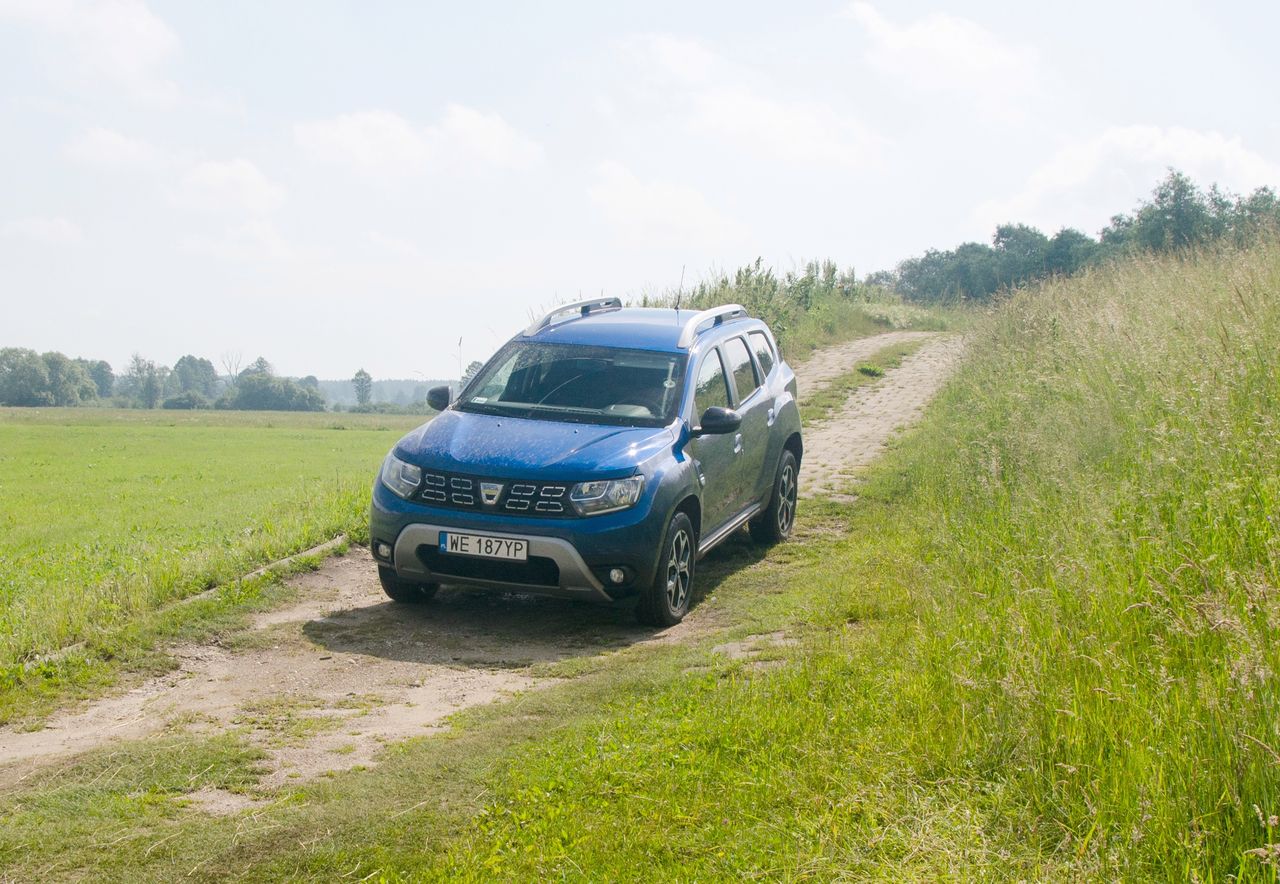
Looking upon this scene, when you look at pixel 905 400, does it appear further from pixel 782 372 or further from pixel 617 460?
pixel 617 460

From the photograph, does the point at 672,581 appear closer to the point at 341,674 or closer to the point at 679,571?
the point at 679,571

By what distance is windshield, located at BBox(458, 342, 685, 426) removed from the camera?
29.9 ft

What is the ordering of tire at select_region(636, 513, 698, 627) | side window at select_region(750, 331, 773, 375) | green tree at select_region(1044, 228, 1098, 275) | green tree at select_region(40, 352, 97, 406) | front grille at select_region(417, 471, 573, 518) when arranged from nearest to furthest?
front grille at select_region(417, 471, 573, 518) < tire at select_region(636, 513, 698, 627) < side window at select_region(750, 331, 773, 375) < green tree at select_region(1044, 228, 1098, 275) < green tree at select_region(40, 352, 97, 406)

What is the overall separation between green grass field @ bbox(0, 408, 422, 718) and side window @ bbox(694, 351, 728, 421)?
3.46 metres

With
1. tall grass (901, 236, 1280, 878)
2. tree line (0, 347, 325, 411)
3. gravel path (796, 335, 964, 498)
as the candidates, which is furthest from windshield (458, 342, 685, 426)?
tree line (0, 347, 325, 411)

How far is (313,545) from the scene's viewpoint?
35.4 ft

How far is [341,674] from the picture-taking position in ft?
24.7

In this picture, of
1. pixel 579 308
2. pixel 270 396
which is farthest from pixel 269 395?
pixel 579 308

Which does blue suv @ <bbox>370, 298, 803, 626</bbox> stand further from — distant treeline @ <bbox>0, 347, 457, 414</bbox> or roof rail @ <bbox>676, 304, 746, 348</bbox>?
distant treeline @ <bbox>0, 347, 457, 414</bbox>

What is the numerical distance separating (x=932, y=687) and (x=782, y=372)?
6567mm

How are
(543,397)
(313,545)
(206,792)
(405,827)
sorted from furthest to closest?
1. (313,545)
2. (543,397)
3. (206,792)
4. (405,827)

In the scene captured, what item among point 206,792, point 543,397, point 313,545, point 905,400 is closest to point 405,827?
point 206,792

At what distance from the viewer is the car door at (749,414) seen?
10.2m

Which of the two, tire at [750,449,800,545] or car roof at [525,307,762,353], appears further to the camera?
tire at [750,449,800,545]
